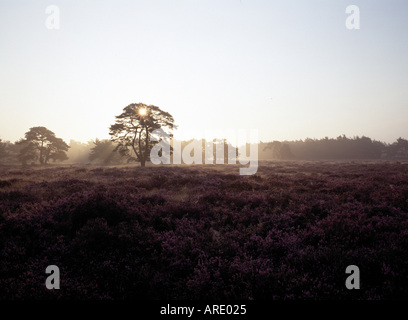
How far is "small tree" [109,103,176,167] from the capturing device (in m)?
30.3

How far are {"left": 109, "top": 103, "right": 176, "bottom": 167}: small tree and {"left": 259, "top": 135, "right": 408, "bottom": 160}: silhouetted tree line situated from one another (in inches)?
2470

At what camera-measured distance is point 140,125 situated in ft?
100

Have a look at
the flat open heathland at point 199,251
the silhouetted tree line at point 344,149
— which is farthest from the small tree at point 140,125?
the silhouetted tree line at point 344,149

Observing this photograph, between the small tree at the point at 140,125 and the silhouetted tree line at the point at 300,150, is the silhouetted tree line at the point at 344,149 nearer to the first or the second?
the silhouetted tree line at the point at 300,150

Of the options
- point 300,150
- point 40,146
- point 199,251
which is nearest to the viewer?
point 199,251

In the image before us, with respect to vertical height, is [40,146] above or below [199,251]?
above

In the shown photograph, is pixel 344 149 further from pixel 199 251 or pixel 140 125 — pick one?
pixel 199 251

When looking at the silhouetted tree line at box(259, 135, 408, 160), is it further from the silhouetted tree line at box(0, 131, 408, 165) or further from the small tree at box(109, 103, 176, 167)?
the small tree at box(109, 103, 176, 167)

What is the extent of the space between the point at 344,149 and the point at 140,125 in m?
84.3

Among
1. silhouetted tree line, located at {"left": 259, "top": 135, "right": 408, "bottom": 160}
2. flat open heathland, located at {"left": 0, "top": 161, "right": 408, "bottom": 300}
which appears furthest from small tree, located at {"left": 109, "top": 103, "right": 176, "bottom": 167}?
silhouetted tree line, located at {"left": 259, "top": 135, "right": 408, "bottom": 160}

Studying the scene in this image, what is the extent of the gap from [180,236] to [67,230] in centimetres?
304

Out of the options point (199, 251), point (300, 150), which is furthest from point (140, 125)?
point (300, 150)
